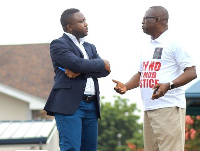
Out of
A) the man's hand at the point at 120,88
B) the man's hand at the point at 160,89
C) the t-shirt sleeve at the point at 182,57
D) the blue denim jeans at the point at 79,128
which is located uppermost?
the t-shirt sleeve at the point at 182,57

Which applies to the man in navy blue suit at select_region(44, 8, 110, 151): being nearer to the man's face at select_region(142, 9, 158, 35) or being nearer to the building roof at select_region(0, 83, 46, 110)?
the man's face at select_region(142, 9, 158, 35)

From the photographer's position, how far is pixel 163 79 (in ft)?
20.1

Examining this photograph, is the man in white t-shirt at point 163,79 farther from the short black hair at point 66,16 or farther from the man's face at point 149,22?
the short black hair at point 66,16

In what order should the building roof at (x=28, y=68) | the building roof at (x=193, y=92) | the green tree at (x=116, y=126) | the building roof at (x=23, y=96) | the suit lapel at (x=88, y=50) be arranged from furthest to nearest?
the green tree at (x=116, y=126), the building roof at (x=28, y=68), the building roof at (x=23, y=96), the building roof at (x=193, y=92), the suit lapel at (x=88, y=50)

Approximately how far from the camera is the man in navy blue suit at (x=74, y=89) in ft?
19.9

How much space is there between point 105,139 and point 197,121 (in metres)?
51.4

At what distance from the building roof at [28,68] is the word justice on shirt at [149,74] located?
16.9m

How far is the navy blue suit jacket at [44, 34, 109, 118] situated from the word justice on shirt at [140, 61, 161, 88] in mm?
357

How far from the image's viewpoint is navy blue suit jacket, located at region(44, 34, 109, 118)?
19.9ft

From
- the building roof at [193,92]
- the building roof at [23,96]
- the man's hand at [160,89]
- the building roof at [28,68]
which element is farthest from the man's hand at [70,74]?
the building roof at [28,68]

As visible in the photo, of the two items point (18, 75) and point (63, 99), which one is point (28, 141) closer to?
point (63, 99)

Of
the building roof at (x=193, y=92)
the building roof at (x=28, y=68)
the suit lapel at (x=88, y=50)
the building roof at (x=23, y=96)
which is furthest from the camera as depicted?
the building roof at (x=28, y=68)

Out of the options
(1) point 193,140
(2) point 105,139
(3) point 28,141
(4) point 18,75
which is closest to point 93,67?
(3) point 28,141

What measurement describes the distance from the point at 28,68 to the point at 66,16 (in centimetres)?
2019
